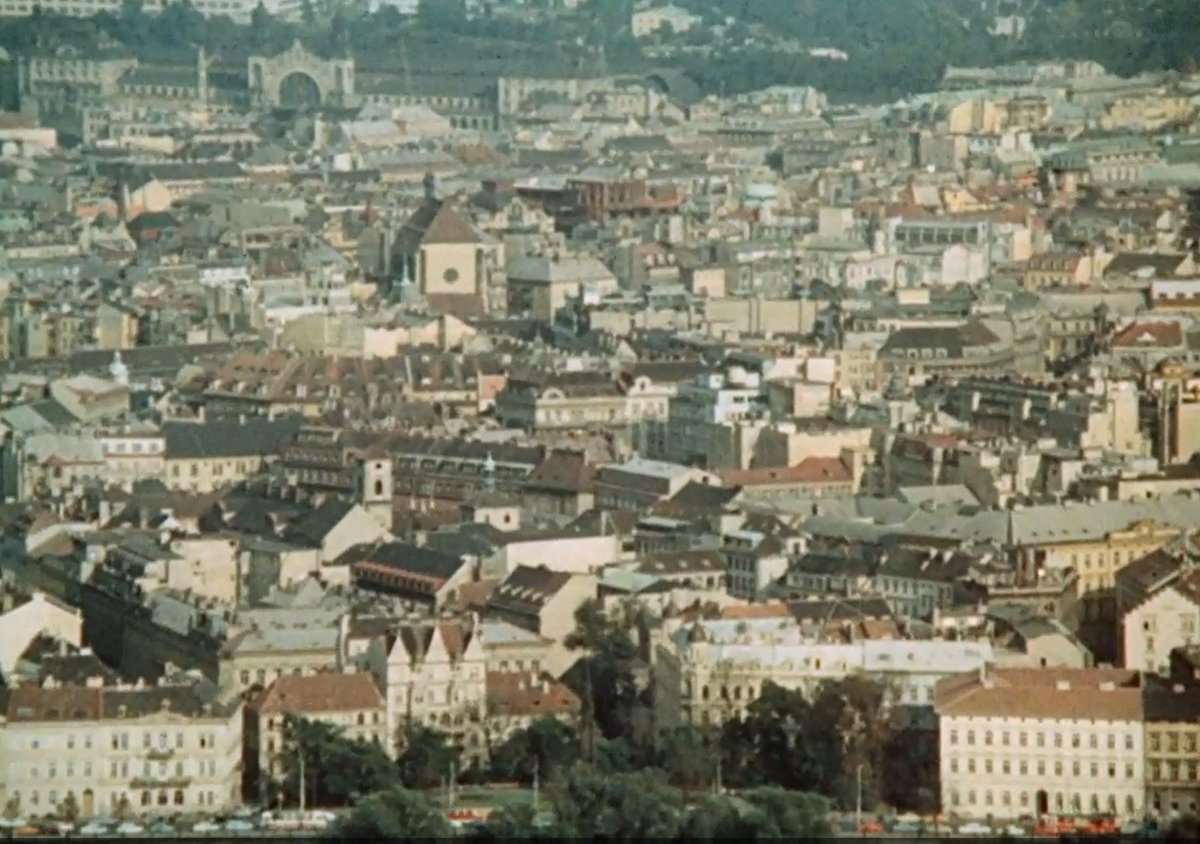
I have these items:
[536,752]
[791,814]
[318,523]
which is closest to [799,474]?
[318,523]

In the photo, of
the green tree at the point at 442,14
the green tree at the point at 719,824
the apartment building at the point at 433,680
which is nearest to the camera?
the green tree at the point at 719,824

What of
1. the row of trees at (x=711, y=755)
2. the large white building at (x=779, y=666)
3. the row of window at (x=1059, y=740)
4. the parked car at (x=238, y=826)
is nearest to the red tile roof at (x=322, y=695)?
the row of trees at (x=711, y=755)

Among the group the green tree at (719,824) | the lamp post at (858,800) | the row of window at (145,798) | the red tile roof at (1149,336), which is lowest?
the row of window at (145,798)

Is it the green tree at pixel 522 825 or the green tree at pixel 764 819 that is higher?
the green tree at pixel 764 819

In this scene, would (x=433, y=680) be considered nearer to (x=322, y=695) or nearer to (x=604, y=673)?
(x=322, y=695)

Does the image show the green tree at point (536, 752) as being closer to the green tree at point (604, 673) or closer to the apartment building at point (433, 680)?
the green tree at point (604, 673)

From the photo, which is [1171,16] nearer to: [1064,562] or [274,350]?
[274,350]

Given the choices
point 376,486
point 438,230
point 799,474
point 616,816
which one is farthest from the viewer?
point 438,230

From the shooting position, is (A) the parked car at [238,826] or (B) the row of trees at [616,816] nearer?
(B) the row of trees at [616,816]
